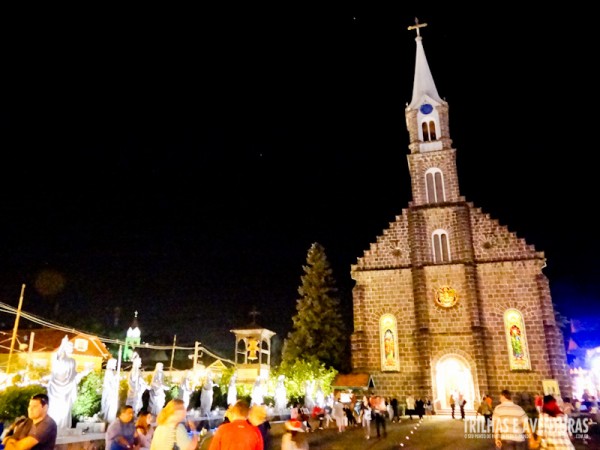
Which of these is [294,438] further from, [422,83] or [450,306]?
[422,83]

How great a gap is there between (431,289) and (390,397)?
7041 mm

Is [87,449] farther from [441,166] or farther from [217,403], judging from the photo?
[441,166]

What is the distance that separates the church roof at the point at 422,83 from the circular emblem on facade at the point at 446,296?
14.1 meters

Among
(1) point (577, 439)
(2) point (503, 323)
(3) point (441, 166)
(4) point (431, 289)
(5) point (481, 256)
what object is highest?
(3) point (441, 166)

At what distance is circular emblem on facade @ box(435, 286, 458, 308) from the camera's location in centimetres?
2944

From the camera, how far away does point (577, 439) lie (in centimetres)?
1467

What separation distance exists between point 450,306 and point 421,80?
59.7 feet

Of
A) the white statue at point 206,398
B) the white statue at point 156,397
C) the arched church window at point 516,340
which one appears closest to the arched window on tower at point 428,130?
the arched church window at point 516,340

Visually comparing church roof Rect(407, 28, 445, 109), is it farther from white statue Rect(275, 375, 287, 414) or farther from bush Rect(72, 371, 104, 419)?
bush Rect(72, 371, 104, 419)

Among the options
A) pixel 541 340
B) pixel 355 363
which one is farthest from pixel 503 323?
pixel 355 363

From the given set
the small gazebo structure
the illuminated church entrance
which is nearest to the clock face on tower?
the illuminated church entrance

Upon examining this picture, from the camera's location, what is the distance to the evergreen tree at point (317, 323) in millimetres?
36312

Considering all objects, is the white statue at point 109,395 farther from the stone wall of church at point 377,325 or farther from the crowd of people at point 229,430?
the stone wall of church at point 377,325

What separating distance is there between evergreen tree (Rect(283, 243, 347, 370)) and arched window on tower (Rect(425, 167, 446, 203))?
11.5 meters
